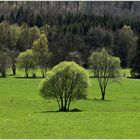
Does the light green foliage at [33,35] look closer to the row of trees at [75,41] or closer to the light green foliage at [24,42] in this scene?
the row of trees at [75,41]

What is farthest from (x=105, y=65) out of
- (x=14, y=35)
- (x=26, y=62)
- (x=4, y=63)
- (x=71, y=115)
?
(x=14, y=35)

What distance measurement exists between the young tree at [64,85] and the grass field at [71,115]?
206 centimetres

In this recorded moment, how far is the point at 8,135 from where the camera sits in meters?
Answer: 25.4

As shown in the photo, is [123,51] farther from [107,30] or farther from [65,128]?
[65,128]

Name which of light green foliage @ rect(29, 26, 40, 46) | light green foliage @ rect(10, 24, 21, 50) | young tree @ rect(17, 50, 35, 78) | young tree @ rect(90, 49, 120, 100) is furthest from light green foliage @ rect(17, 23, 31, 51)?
young tree @ rect(90, 49, 120, 100)

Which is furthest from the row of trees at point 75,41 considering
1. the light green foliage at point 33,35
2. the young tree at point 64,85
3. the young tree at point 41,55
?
the young tree at point 64,85

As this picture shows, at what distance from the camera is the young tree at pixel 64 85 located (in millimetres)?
58062

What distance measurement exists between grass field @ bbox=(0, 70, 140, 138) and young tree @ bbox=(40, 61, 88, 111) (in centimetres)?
206

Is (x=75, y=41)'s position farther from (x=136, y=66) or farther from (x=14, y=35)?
(x=136, y=66)

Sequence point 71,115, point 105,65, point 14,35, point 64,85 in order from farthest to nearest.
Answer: point 14,35 < point 105,65 < point 64,85 < point 71,115

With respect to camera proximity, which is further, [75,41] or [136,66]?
[75,41]

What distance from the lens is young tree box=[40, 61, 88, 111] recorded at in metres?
58.1

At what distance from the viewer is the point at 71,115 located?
4312 centimetres

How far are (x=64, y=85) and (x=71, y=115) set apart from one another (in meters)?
15.3
